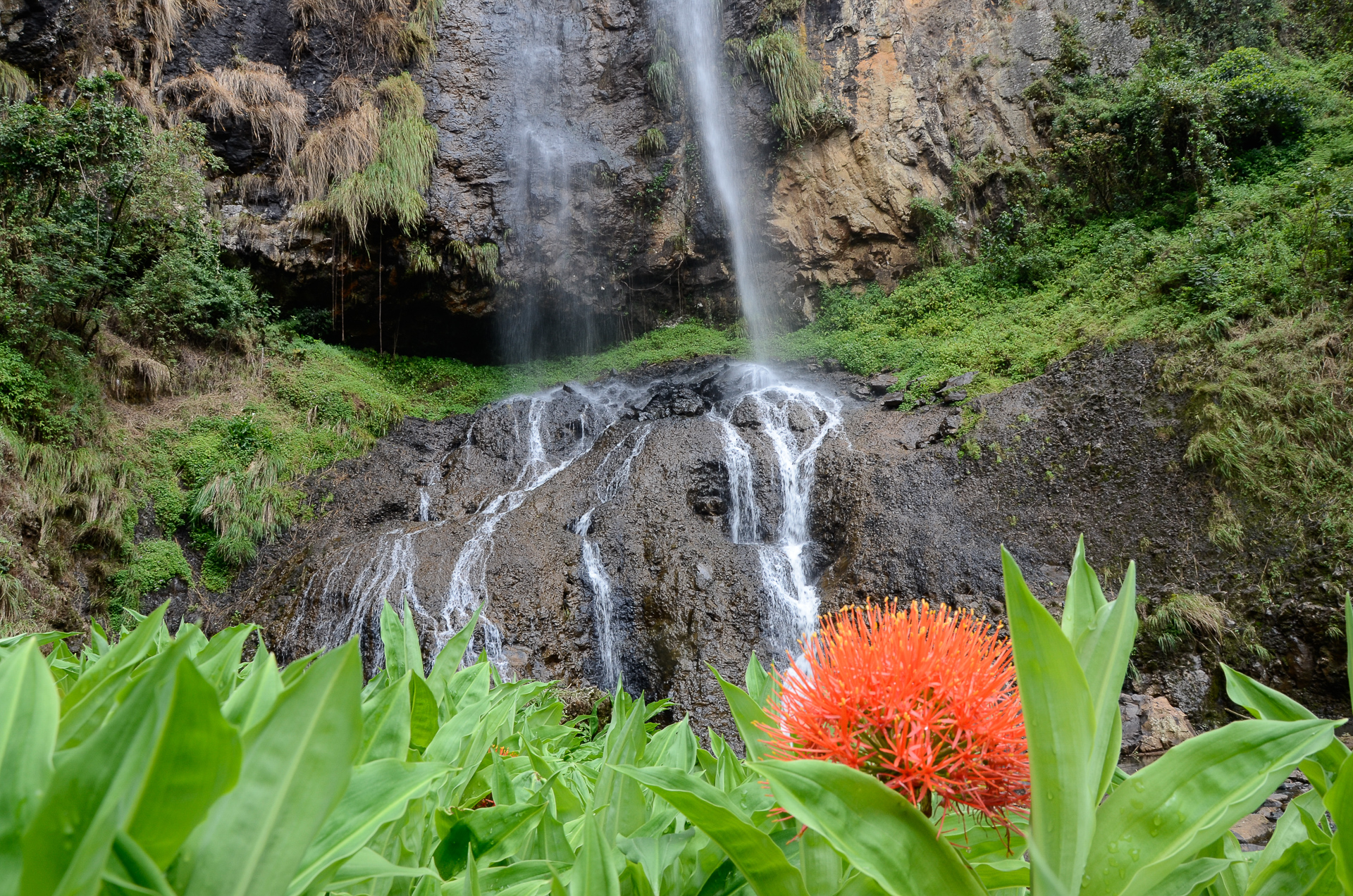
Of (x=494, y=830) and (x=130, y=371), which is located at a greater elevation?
(x=130, y=371)

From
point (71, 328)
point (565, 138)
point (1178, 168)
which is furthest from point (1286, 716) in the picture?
point (565, 138)

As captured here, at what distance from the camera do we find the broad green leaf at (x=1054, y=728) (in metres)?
0.68

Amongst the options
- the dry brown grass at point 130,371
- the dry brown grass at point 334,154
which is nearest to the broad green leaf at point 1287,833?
the dry brown grass at point 130,371

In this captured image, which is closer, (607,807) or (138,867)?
(138,867)

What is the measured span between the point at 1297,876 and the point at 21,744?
4.64 feet

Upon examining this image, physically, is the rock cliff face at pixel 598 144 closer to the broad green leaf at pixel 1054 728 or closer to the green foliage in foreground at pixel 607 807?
the green foliage in foreground at pixel 607 807

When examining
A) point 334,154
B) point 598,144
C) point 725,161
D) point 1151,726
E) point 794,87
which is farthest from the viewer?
point 598,144

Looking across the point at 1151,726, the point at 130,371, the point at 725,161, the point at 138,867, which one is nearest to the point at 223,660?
the point at 138,867

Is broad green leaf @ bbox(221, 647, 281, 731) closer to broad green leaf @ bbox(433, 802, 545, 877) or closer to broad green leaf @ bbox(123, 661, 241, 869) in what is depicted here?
broad green leaf @ bbox(123, 661, 241, 869)

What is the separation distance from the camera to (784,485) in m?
8.73

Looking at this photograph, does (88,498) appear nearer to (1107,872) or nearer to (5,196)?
(5,196)

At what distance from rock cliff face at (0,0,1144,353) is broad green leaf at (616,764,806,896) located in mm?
13908

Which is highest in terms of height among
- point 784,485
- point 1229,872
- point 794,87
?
point 794,87

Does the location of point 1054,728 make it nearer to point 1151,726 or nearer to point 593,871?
point 593,871
